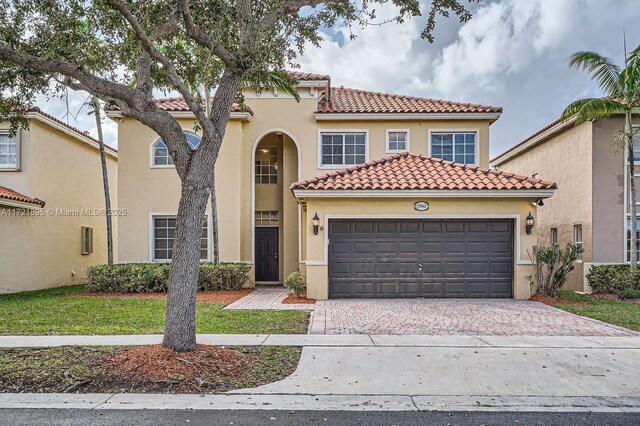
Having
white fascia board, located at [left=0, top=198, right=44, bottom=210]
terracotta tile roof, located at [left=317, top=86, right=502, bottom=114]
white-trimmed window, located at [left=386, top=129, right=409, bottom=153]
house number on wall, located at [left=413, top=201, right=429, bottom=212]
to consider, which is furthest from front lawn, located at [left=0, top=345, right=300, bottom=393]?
terracotta tile roof, located at [left=317, top=86, right=502, bottom=114]

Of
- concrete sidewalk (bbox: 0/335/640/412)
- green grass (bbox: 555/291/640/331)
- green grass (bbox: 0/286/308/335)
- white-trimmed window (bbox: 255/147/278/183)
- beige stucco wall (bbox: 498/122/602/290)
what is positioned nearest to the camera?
concrete sidewalk (bbox: 0/335/640/412)

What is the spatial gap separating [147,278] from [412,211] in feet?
29.6

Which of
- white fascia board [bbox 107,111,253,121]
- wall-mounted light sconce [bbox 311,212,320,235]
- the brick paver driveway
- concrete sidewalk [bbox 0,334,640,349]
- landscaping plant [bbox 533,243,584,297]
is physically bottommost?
the brick paver driveway

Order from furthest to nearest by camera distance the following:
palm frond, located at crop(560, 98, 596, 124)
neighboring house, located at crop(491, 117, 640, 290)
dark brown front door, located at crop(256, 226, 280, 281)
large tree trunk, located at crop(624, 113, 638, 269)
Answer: dark brown front door, located at crop(256, 226, 280, 281) < neighboring house, located at crop(491, 117, 640, 290) < palm frond, located at crop(560, 98, 596, 124) < large tree trunk, located at crop(624, 113, 638, 269)

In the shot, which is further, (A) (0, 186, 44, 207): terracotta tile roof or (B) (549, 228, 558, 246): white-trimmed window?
(B) (549, 228, 558, 246): white-trimmed window

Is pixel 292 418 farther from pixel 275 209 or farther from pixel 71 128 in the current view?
pixel 71 128

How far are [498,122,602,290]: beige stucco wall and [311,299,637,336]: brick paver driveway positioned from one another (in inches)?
228

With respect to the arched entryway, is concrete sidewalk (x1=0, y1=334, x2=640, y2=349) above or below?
below

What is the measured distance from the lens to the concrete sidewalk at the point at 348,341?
7762mm

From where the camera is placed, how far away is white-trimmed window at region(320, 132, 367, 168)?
17547 millimetres

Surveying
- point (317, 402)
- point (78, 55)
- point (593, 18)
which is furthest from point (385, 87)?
point (317, 402)

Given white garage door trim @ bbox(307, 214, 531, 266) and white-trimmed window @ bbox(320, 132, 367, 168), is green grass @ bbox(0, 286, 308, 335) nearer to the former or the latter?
white garage door trim @ bbox(307, 214, 531, 266)

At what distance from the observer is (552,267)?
13.0 meters

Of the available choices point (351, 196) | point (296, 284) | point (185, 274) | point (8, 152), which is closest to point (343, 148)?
point (351, 196)
